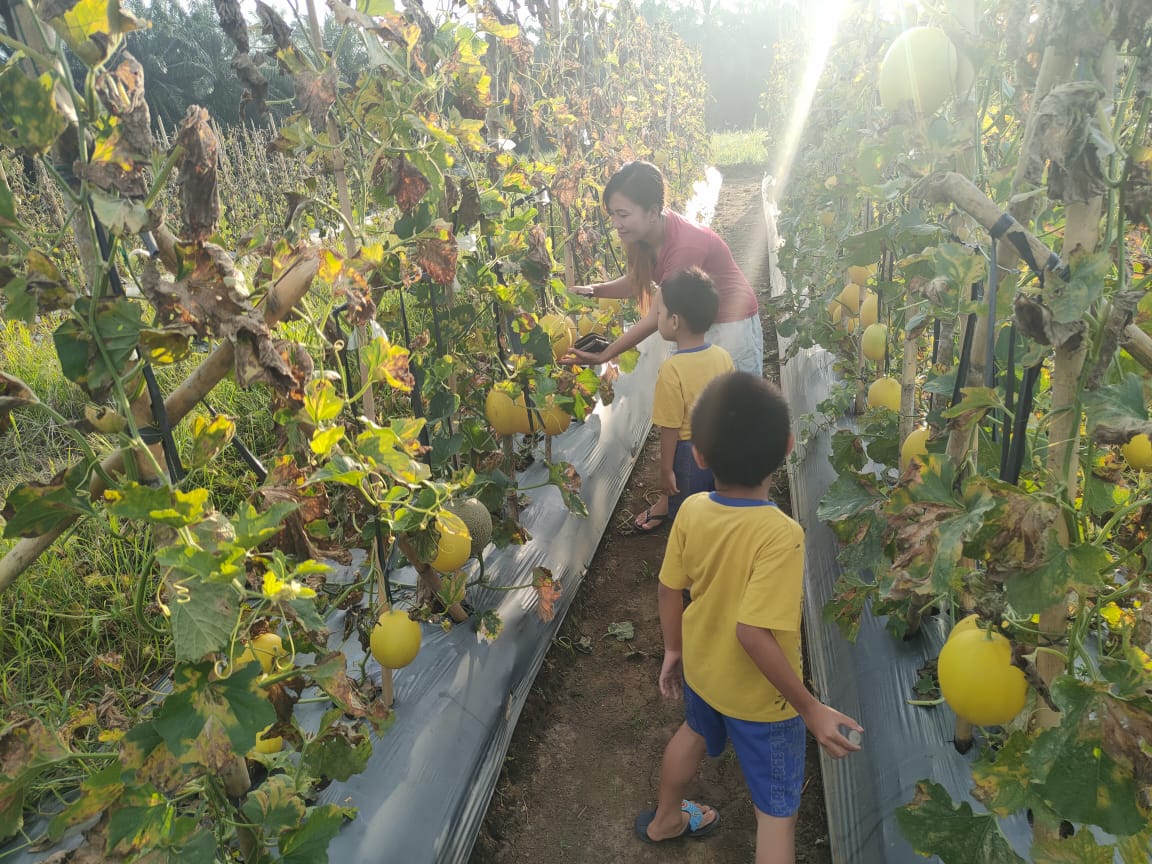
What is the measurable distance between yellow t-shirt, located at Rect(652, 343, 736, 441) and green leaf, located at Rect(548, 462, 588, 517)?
1.29 feet

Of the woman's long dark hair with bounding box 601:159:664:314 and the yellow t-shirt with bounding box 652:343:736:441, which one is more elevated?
the woman's long dark hair with bounding box 601:159:664:314

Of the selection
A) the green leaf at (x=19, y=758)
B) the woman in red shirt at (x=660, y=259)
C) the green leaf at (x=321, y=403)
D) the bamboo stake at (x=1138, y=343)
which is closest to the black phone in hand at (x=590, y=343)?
the woman in red shirt at (x=660, y=259)

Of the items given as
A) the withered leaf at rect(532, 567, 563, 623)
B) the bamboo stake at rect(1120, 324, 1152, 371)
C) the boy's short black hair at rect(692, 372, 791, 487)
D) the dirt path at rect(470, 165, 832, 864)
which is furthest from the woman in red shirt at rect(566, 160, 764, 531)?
the bamboo stake at rect(1120, 324, 1152, 371)

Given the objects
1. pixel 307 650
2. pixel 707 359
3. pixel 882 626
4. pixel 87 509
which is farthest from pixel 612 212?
pixel 87 509

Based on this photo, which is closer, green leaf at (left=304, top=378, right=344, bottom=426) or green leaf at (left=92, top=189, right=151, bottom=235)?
green leaf at (left=92, top=189, right=151, bottom=235)

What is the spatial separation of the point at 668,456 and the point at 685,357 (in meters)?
0.42

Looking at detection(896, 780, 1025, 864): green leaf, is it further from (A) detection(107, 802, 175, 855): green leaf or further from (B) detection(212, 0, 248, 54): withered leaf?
(B) detection(212, 0, 248, 54): withered leaf

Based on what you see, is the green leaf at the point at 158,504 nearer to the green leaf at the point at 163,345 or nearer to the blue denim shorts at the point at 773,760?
the green leaf at the point at 163,345

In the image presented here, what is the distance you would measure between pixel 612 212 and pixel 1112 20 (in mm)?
2388

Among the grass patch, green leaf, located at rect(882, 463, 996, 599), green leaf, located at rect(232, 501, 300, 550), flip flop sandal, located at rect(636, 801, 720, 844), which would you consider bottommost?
the grass patch

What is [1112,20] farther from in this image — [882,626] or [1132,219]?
[882,626]

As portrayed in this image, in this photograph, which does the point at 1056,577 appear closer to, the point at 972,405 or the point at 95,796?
the point at 972,405

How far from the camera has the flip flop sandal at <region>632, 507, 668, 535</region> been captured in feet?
12.7

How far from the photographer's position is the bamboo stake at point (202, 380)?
45.3 inches
